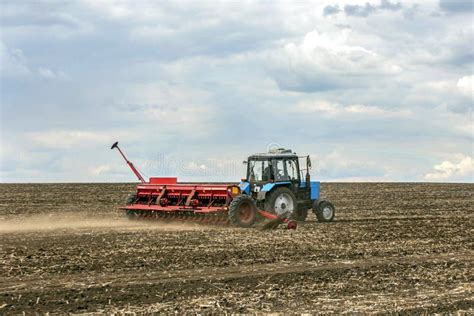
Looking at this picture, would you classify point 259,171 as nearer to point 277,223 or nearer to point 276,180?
point 276,180

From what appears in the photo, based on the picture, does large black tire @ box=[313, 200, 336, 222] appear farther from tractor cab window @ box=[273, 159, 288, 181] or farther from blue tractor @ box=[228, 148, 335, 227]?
tractor cab window @ box=[273, 159, 288, 181]

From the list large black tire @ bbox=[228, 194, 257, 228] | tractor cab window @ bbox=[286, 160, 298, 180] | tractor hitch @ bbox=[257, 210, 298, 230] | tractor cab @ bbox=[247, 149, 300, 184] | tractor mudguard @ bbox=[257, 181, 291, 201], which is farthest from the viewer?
tractor cab window @ bbox=[286, 160, 298, 180]

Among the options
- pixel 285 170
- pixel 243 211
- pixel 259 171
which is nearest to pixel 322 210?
pixel 285 170

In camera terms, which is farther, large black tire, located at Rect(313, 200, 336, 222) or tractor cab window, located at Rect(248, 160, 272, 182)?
large black tire, located at Rect(313, 200, 336, 222)

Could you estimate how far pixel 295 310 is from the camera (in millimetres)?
9234

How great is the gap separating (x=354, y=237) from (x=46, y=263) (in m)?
8.32

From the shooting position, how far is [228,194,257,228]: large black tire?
2000 centimetres

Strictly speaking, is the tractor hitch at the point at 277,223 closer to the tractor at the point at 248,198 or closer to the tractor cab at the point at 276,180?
the tractor at the point at 248,198

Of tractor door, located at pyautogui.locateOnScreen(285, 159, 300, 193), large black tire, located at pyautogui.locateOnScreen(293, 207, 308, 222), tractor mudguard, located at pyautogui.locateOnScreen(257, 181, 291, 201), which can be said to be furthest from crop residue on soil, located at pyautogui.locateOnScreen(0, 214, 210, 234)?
large black tire, located at pyautogui.locateOnScreen(293, 207, 308, 222)

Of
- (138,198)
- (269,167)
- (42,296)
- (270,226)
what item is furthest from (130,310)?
(138,198)

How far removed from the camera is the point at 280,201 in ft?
70.3

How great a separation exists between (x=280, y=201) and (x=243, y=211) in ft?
5.38

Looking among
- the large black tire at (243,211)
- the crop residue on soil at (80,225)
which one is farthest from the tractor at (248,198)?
the crop residue on soil at (80,225)

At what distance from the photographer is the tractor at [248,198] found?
20.4 meters
